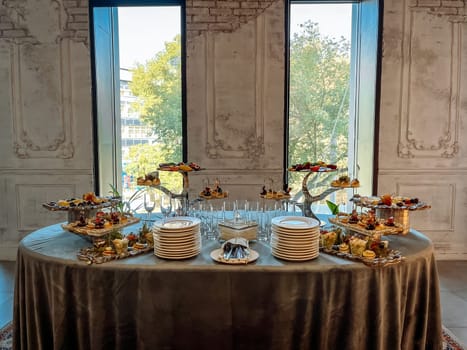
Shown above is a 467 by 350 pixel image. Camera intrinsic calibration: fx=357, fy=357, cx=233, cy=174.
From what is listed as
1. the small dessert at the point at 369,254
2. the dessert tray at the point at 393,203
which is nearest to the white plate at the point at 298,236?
the small dessert at the point at 369,254

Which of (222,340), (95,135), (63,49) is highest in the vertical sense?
(63,49)

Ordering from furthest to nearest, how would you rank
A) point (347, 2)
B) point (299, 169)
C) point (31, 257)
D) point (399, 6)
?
1. point (347, 2)
2. point (399, 6)
3. point (299, 169)
4. point (31, 257)

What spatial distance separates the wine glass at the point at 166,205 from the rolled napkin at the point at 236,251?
2.00ft

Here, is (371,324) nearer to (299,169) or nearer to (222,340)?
(222,340)

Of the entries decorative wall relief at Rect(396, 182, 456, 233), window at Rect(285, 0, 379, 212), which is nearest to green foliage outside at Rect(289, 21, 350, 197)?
window at Rect(285, 0, 379, 212)

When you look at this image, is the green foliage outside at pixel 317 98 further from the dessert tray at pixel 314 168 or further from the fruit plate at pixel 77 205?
the fruit plate at pixel 77 205

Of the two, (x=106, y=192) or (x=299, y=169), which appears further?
(x=106, y=192)

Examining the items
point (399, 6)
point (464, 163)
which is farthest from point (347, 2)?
point (464, 163)

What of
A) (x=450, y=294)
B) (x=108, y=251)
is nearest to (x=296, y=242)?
(x=108, y=251)

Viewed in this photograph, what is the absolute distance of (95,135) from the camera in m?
4.21

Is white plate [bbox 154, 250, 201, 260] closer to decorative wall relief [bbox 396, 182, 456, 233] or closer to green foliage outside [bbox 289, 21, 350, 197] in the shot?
green foliage outside [bbox 289, 21, 350, 197]

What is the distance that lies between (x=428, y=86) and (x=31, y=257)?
4242 millimetres

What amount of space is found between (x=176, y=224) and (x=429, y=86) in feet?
11.9

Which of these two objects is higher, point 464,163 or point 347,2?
point 347,2
